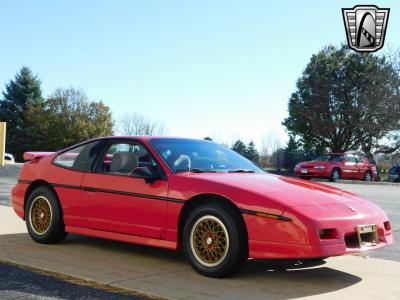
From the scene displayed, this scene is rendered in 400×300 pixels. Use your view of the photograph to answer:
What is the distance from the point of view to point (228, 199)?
15.6ft

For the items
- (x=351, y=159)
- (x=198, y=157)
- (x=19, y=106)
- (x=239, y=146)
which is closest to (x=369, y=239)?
(x=198, y=157)

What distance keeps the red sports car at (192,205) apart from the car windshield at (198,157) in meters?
0.01

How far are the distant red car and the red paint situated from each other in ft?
63.1

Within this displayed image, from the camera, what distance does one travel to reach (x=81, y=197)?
5.95 metres

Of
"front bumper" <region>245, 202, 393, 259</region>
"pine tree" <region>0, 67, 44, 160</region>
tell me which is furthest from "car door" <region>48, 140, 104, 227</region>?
"pine tree" <region>0, 67, 44, 160</region>

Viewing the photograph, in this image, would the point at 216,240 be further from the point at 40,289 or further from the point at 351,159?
the point at 351,159

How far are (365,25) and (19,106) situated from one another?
5035 centimetres

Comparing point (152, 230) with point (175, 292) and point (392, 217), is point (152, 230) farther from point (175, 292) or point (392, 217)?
point (392, 217)

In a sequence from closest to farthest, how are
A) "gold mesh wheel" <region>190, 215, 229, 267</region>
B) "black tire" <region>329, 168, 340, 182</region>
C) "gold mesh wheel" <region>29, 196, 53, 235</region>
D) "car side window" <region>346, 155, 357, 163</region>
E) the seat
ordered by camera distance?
"gold mesh wheel" <region>190, 215, 229, 267</region>
the seat
"gold mesh wheel" <region>29, 196, 53, 235</region>
"black tire" <region>329, 168, 340, 182</region>
"car side window" <region>346, 155, 357, 163</region>

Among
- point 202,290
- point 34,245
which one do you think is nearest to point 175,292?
point 202,290

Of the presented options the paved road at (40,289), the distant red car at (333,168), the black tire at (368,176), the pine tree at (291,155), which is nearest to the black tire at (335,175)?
the distant red car at (333,168)

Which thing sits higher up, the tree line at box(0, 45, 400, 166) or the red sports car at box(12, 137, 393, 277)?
the tree line at box(0, 45, 400, 166)

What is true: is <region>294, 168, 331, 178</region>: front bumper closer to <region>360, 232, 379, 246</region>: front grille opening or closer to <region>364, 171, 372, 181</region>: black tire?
<region>364, 171, 372, 181</region>: black tire

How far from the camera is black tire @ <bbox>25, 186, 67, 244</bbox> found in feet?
20.4
